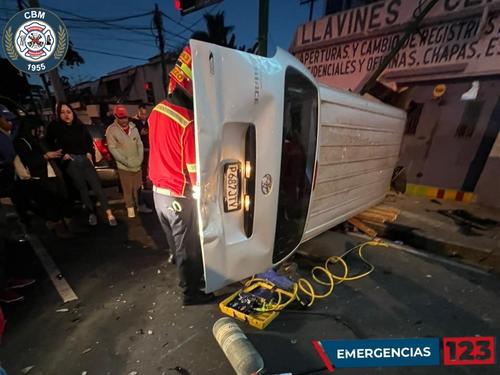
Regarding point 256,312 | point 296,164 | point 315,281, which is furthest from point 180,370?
point 296,164

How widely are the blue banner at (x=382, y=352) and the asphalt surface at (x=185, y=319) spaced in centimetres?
5

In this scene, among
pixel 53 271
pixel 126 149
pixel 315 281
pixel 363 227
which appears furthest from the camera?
pixel 126 149

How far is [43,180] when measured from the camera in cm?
349

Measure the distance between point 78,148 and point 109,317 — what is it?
2.52 m

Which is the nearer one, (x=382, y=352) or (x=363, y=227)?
(x=382, y=352)

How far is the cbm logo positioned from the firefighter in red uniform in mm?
3665

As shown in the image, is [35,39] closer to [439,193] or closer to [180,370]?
[180,370]

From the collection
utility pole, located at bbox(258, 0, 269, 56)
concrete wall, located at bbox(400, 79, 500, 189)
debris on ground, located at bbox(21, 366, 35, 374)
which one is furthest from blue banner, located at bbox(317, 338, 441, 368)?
concrete wall, located at bbox(400, 79, 500, 189)

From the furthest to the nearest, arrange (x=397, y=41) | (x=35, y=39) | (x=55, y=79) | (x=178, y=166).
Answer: (x=55, y=79) → (x=397, y=41) → (x=35, y=39) → (x=178, y=166)

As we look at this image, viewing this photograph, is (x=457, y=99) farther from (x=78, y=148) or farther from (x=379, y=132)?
(x=78, y=148)

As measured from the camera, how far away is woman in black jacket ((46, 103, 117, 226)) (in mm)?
3486

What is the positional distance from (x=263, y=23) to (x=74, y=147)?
10.7ft

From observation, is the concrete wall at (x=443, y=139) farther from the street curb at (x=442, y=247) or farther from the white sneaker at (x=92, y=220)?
the white sneaker at (x=92, y=220)

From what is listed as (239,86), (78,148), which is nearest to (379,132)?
(239,86)
